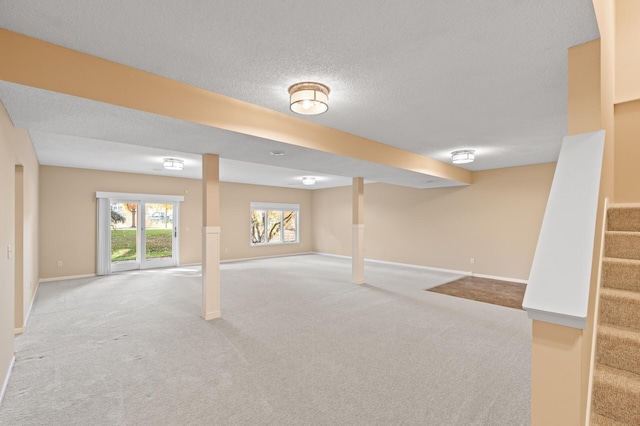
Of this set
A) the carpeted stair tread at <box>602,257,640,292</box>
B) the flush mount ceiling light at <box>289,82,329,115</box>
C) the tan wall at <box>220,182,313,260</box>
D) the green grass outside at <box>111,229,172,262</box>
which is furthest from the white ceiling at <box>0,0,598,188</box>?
the tan wall at <box>220,182,313,260</box>

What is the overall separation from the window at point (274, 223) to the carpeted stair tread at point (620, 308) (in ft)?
30.7

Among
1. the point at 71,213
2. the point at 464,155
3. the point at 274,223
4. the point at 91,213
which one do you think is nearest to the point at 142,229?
the point at 91,213

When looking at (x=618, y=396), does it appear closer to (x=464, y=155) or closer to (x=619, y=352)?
(x=619, y=352)

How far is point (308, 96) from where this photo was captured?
259cm

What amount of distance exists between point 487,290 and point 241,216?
7.39 m

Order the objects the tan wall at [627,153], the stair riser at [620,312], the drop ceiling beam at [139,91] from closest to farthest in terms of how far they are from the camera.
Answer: the stair riser at [620,312] → the drop ceiling beam at [139,91] → the tan wall at [627,153]

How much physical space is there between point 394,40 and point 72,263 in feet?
27.0

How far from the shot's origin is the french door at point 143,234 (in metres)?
7.55

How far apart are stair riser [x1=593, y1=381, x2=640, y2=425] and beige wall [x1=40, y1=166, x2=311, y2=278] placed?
349 inches

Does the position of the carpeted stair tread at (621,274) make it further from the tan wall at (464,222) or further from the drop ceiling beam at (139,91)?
the tan wall at (464,222)

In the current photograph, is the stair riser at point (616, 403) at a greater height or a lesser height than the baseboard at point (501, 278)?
greater

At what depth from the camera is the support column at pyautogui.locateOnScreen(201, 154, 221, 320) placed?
4.11m

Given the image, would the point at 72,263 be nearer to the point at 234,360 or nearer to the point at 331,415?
the point at 234,360

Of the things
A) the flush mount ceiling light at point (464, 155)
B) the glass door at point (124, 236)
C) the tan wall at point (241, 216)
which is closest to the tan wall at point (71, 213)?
the glass door at point (124, 236)
